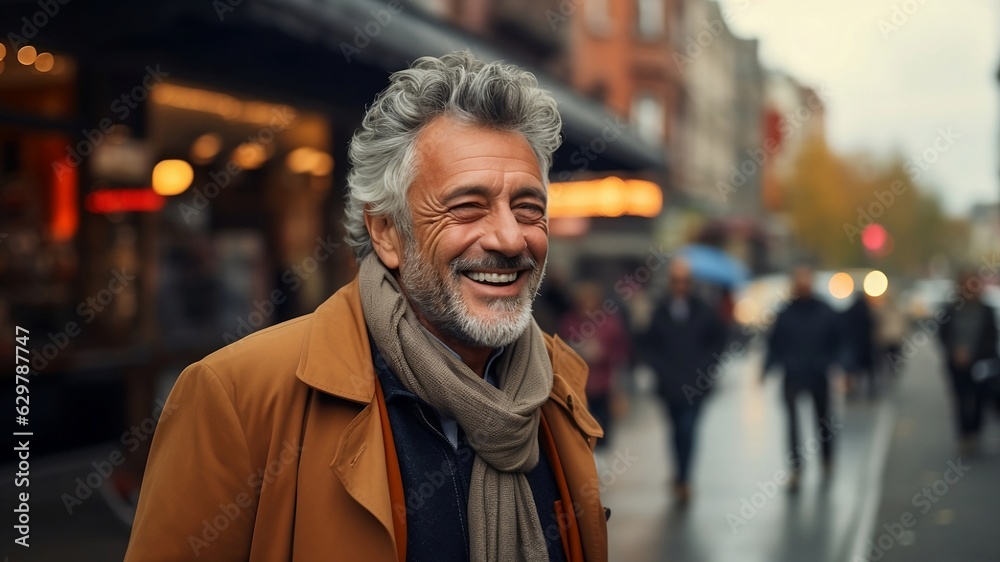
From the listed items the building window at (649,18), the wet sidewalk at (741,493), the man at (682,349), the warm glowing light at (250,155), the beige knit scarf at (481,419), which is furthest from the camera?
the building window at (649,18)

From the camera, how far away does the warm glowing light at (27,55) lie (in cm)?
849

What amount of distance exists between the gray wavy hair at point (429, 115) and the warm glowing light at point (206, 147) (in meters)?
9.71

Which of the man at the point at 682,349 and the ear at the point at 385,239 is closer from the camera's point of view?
the ear at the point at 385,239

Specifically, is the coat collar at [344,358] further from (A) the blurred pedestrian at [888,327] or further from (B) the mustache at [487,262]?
(A) the blurred pedestrian at [888,327]

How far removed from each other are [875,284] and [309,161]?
14.1m

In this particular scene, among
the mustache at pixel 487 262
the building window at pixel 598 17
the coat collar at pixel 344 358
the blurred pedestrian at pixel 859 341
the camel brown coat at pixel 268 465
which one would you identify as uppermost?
the building window at pixel 598 17

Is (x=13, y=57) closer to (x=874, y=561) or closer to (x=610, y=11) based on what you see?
(x=874, y=561)

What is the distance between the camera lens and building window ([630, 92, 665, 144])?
33031 mm

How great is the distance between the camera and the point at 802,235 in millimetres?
56844

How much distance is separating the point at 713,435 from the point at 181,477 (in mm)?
11259

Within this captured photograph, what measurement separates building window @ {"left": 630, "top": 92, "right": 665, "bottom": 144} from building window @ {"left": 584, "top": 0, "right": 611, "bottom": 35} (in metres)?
2.77

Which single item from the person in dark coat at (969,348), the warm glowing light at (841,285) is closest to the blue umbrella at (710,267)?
the warm glowing light at (841,285)

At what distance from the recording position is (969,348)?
12016 millimetres

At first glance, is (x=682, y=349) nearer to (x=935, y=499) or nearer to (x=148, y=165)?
(x=935, y=499)
